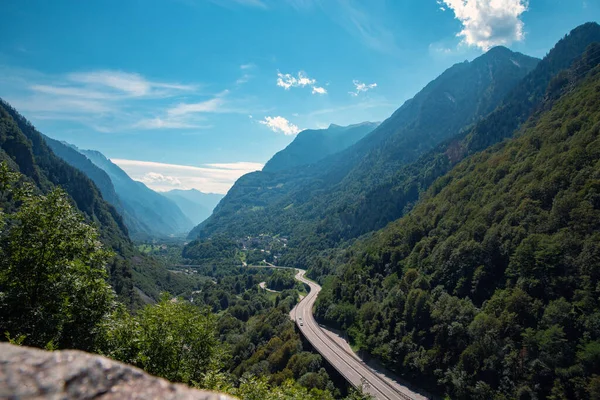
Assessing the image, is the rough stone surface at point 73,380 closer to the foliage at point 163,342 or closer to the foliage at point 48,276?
the foliage at point 48,276

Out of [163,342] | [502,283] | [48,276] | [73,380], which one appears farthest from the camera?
[502,283]

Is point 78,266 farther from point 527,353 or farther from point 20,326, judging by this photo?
point 527,353

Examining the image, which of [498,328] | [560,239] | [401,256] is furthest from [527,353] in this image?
[401,256]

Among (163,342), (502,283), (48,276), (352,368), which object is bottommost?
(352,368)

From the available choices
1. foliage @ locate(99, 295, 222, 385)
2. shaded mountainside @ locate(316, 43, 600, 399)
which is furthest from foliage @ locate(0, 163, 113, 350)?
shaded mountainside @ locate(316, 43, 600, 399)

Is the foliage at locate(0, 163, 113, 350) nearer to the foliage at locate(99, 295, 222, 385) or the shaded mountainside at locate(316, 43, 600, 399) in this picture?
the foliage at locate(99, 295, 222, 385)

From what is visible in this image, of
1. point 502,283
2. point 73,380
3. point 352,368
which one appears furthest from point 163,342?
Result: point 502,283

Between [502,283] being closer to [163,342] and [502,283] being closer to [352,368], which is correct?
[352,368]
